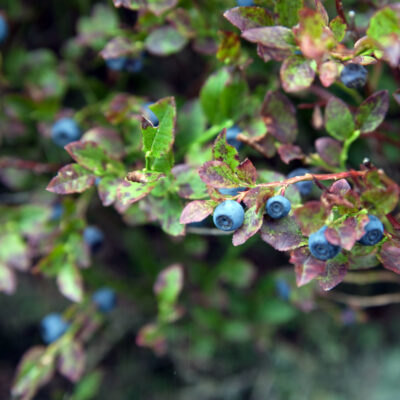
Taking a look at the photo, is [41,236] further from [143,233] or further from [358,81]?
[358,81]

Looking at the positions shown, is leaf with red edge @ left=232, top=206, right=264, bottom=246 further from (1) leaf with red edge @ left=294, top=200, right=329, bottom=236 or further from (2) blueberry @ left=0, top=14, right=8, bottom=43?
(2) blueberry @ left=0, top=14, right=8, bottom=43

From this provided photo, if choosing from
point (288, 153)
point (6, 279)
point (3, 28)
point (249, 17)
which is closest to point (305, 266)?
point (288, 153)

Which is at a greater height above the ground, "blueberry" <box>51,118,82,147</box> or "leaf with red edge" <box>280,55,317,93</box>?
"leaf with red edge" <box>280,55,317,93</box>

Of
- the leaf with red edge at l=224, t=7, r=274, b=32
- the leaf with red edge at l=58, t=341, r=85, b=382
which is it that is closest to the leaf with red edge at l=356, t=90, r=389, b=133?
the leaf with red edge at l=224, t=7, r=274, b=32

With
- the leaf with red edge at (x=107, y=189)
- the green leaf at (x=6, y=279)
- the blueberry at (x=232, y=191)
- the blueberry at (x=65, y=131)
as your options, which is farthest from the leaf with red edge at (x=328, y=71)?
the green leaf at (x=6, y=279)

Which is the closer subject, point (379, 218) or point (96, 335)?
point (379, 218)

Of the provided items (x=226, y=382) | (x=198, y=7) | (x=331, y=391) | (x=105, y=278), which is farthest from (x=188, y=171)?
(x=331, y=391)
